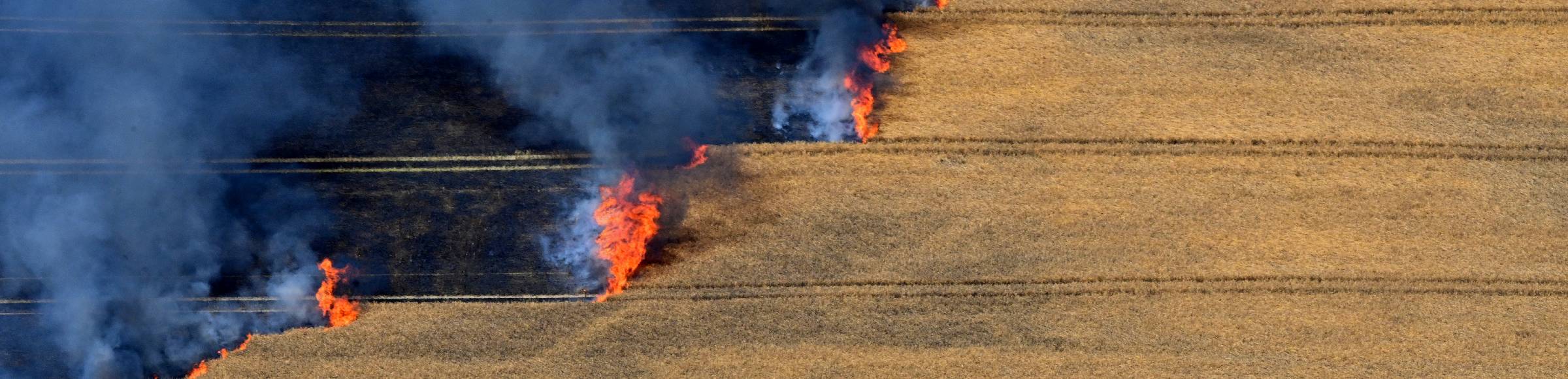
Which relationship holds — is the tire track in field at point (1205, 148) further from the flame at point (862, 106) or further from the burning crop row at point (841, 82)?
the burning crop row at point (841, 82)

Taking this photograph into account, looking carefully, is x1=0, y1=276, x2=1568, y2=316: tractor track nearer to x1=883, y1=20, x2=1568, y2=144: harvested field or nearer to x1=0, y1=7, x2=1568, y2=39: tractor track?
x1=883, y1=20, x2=1568, y2=144: harvested field

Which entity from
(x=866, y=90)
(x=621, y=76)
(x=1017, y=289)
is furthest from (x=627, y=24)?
(x=1017, y=289)

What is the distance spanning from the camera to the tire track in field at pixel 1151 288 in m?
10.9

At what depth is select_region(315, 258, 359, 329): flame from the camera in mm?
11125

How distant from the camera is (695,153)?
1109 cm

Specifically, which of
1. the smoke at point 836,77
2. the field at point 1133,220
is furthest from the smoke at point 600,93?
the smoke at point 836,77

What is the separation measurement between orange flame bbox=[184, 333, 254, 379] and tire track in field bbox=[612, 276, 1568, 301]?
6.58 meters

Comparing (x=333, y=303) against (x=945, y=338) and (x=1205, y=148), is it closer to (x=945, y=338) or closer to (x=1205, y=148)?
(x=945, y=338)

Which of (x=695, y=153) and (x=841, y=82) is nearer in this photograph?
(x=841, y=82)

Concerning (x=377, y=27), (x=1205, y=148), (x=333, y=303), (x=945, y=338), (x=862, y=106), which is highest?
(x=377, y=27)

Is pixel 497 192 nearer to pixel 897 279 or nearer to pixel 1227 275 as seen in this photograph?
pixel 897 279

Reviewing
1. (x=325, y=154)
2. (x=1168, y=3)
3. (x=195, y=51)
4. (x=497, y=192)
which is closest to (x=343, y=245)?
(x=325, y=154)

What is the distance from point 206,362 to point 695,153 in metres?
7.55

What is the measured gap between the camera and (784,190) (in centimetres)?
1103
